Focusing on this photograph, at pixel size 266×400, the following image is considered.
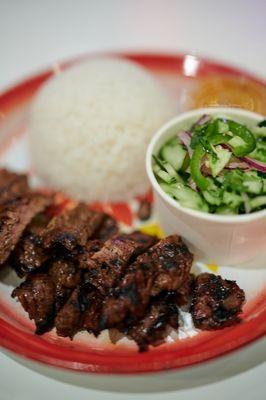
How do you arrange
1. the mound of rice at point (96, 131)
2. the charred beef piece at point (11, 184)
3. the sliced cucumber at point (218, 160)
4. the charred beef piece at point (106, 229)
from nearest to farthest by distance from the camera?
1. the sliced cucumber at point (218, 160)
2. the charred beef piece at point (106, 229)
3. the charred beef piece at point (11, 184)
4. the mound of rice at point (96, 131)

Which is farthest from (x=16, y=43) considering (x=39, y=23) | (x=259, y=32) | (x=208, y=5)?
(x=259, y=32)

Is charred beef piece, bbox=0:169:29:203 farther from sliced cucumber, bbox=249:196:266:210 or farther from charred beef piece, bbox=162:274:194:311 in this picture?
sliced cucumber, bbox=249:196:266:210

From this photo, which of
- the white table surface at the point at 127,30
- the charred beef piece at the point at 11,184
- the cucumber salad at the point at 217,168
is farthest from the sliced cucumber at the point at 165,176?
the white table surface at the point at 127,30

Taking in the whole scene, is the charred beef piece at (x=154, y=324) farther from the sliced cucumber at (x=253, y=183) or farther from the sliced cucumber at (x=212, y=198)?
the sliced cucumber at (x=253, y=183)

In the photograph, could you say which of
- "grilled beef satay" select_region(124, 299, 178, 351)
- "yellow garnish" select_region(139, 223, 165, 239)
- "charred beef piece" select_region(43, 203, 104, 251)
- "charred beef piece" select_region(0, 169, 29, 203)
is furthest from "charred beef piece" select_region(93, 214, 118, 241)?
"grilled beef satay" select_region(124, 299, 178, 351)

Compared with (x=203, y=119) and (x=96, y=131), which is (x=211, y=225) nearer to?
(x=203, y=119)

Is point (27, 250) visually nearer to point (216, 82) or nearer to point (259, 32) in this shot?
point (216, 82)
